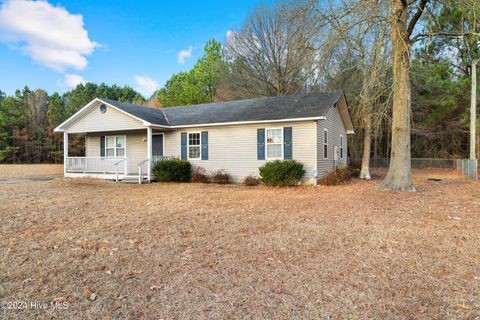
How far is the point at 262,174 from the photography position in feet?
38.1

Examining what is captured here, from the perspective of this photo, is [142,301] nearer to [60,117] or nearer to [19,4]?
[19,4]

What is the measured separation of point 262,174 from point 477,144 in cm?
1897

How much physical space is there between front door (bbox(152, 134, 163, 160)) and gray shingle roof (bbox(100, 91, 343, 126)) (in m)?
0.96

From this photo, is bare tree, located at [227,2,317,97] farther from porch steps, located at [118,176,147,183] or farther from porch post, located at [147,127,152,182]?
porch steps, located at [118,176,147,183]

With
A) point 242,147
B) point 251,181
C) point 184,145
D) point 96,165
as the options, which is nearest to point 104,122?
point 96,165

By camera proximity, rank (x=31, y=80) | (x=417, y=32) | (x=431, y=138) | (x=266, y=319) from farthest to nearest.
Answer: (x=31, y=80) → (x=431, y=138) → (x=417, y=32) → (x=266, y=319)

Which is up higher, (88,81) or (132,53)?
(88,81)

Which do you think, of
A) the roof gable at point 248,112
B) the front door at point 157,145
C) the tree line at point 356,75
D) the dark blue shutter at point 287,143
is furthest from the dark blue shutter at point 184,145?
the tree line at point 356,75

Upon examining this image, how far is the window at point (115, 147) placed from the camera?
53.5ft

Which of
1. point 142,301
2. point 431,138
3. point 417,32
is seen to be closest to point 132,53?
point 417,32

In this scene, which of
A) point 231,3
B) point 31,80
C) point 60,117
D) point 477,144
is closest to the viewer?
point 231,3

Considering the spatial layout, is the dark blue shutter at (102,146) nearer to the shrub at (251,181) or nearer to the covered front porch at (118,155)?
the covered front porch at (118,155)

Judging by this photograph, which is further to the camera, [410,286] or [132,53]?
[132,53]

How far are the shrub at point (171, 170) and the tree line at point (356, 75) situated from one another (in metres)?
7.17
